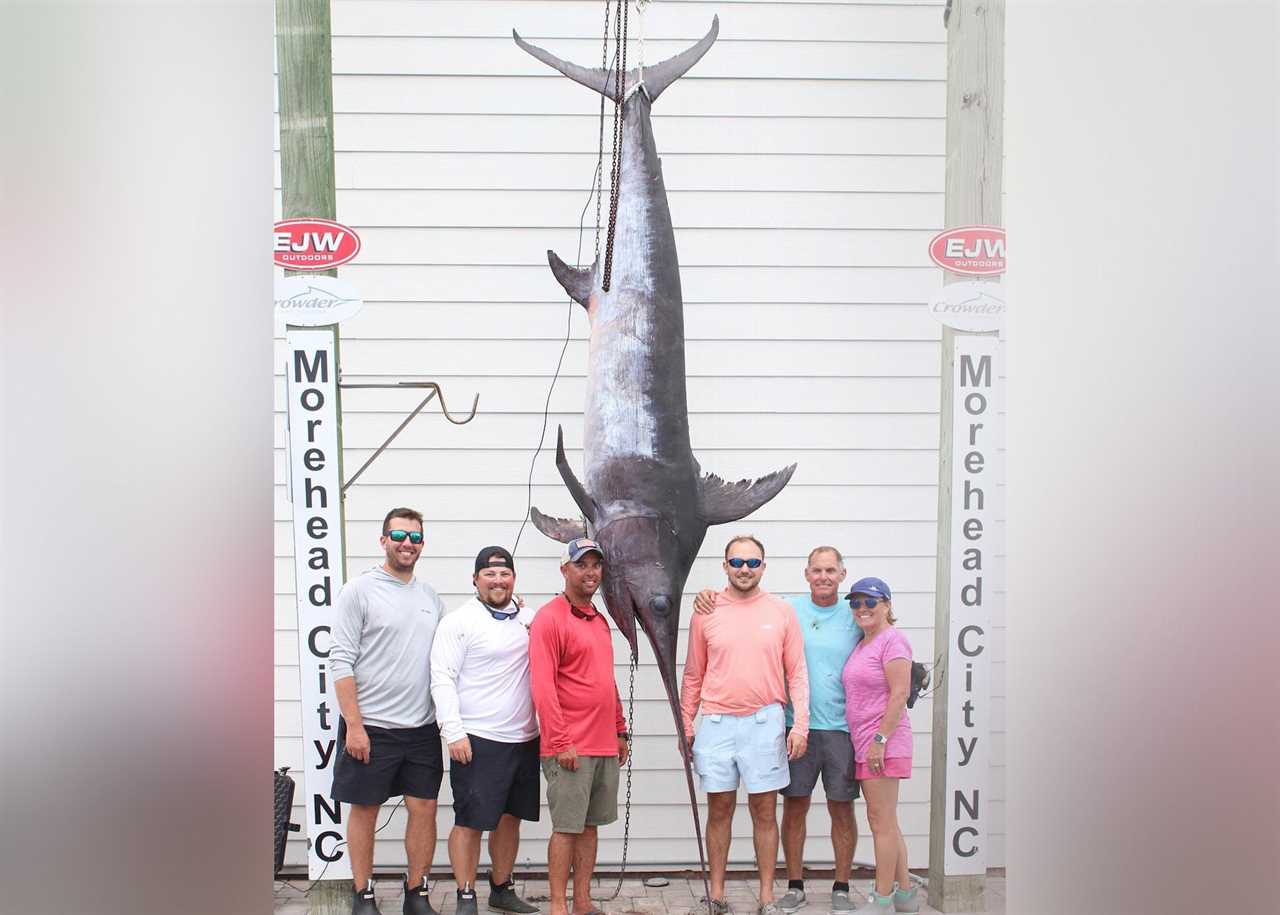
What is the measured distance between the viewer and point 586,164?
12.6ft

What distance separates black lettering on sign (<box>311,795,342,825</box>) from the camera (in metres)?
3.16

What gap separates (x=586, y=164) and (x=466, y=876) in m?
2.59

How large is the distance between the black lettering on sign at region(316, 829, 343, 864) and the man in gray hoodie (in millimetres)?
48

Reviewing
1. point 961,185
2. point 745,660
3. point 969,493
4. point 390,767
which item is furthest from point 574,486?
point 961,185

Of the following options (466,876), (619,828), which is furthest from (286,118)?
(619,828)

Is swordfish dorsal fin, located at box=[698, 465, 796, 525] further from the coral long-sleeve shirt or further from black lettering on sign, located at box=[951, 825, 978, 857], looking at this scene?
black lettering on sign, located at box=[951, 825, 978, 857]

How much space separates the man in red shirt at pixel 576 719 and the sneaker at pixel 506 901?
189mm

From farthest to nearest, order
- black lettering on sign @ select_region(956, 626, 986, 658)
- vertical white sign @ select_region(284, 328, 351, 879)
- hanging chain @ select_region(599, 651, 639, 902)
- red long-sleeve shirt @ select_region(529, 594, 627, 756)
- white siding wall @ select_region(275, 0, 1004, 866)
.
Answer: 1. white siding wall @ select_region(275, 0, 1004, 866)
2. hanging chain @ select_region(599, 651, 639, 902)
3. black lettering on sign @ select_region(956, 626, 986, 658)
4. vertical white sign @ select_region(284, 328, 351, 879)
5. red long-sleeve shirt @ select_region(529, 594, 627, 756)

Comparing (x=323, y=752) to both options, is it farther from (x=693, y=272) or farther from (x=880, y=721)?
(x=693, y=272)

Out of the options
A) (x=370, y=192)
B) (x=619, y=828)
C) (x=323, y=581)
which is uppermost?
(x=370, y=192)

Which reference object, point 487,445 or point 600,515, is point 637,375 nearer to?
point 600,515

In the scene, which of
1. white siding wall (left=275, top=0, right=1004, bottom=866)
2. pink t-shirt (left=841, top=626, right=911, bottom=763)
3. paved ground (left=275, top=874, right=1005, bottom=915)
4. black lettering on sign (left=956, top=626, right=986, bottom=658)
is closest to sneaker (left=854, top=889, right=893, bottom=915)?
paved ground (left=275, top=874, right=1005, bottom=915)
